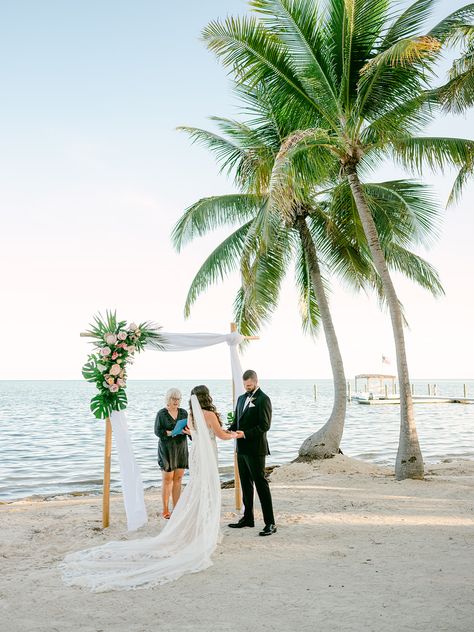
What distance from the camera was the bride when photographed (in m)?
5.69

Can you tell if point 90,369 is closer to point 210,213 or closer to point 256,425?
point 256,425

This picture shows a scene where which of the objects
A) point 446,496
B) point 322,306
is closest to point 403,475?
point 446,496

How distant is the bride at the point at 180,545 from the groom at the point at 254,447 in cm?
32

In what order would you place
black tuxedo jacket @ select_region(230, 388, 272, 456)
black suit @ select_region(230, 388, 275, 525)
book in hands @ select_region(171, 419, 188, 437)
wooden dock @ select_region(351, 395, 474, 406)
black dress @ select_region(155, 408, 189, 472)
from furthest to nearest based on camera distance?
wooden dock @ select_region(351, 395, 474, 406) < black dress @ select_region(155, 408, 189, 472) < book in hands @ select_region(171, 419, 188, 437) < black tuxedo jacket @ select_region(230, 388, 272, 456) < black suit @ select_region(230, 388, 275, 525)

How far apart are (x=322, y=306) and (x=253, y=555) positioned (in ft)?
32.4

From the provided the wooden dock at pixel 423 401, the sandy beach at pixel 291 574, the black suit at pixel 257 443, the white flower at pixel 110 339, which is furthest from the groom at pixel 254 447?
the wooden dock at pixel 423 401

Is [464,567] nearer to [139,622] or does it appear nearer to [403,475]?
[139,622]

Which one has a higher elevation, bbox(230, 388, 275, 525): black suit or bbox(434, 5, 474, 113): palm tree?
bbox(434, 5, 474, 113): palm tree

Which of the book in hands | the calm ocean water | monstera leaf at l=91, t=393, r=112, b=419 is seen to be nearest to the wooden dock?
the calm ocean water

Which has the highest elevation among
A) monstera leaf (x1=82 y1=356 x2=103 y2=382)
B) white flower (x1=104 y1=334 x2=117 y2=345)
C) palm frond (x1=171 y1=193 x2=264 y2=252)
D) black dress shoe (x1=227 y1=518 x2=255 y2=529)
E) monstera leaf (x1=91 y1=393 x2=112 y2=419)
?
palm frond (x1=171 y1=193 x2=264 y2=252)

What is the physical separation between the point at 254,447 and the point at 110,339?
105 inches

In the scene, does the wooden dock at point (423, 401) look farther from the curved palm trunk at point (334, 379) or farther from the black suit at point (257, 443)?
the black suit at point (257, 443)

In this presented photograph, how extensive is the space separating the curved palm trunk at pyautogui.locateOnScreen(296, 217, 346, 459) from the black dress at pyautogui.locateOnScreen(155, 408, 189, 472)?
709 centimetres

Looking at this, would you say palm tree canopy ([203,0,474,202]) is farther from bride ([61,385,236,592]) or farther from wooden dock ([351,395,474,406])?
wooden dock ([351,395,474,406])
